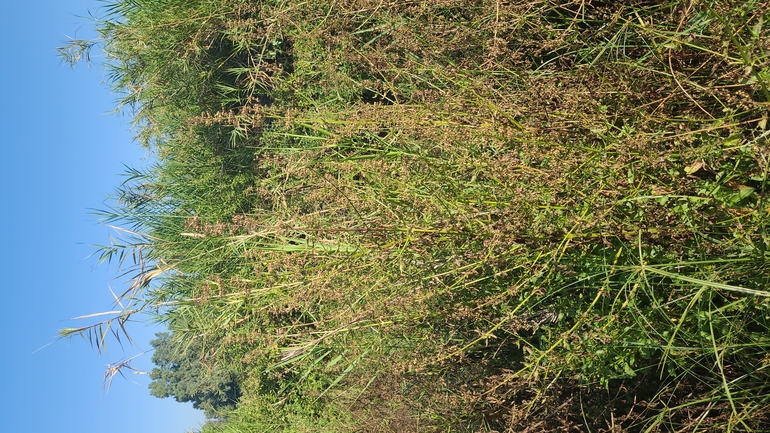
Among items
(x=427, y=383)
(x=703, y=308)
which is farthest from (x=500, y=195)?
(x=427, y=383)

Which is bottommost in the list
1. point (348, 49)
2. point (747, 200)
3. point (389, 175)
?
point (747, 200)

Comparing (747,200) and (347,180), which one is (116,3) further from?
(747,200)

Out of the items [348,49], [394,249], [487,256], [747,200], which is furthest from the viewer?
[348,49]

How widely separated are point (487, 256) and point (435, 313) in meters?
0.54

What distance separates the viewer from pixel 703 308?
243 centimetres

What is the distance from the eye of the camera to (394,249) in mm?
2586

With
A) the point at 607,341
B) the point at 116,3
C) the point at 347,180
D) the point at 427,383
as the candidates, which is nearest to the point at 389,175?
the point at 347,180

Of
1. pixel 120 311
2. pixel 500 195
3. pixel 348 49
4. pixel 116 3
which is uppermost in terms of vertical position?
pixel 116 3

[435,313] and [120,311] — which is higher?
[120,311]

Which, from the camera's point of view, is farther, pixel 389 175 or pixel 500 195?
pixel 389 175

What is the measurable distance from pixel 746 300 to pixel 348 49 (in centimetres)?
276

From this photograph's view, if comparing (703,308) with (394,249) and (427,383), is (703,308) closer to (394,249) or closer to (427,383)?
(394,249)

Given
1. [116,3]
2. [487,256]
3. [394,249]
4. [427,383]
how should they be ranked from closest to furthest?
[487,256] < [394,249] < [427,383] < [116,3]

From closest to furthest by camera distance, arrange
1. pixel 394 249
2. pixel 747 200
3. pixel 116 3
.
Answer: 1. pixel 747 200
2. pixel 394 249
3. pixel 116 3
